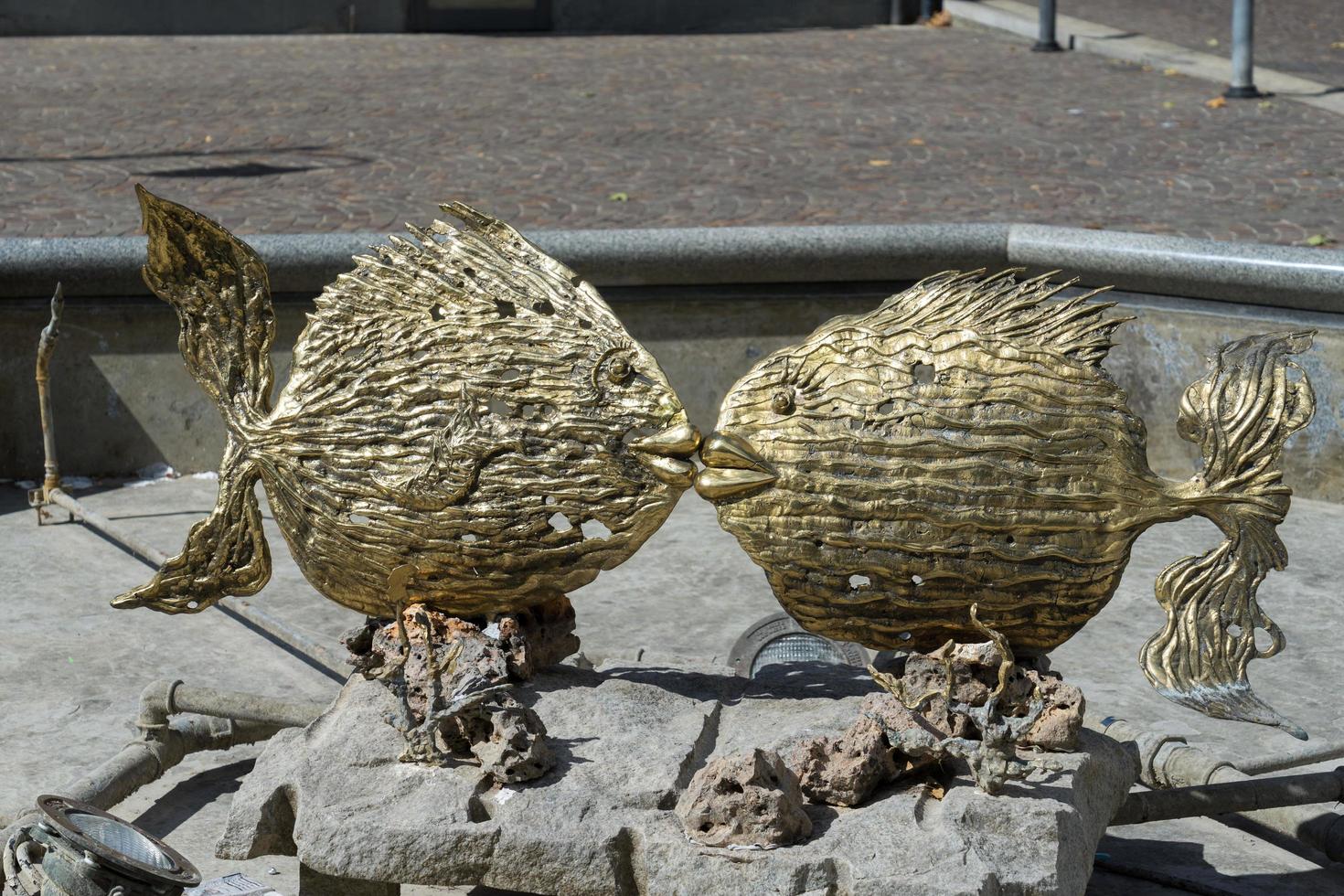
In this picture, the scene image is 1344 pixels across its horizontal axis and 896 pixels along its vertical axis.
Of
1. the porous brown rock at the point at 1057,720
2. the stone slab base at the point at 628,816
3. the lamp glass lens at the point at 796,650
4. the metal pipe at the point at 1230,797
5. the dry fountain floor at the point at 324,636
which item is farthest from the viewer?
the lamp glass lens at the point at 796,650

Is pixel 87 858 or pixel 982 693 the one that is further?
pixel 982 693

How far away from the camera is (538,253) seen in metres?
4.47

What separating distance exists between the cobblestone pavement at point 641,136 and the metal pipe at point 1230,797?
5207 millimetres

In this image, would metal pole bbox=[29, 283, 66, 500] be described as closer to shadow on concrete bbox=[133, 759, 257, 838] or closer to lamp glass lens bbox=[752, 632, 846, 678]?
shadow on concrete bbox=[133, 759, 257, 838]

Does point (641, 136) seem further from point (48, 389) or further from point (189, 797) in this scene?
point (189, 797)

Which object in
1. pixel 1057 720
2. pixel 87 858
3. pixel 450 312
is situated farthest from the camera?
pixel 450 312

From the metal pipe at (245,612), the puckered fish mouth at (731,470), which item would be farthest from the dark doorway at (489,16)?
the puckered fish mouth at (731,470)

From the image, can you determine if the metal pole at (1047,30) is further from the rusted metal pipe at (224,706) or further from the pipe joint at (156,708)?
the pipe joint at (156,708)

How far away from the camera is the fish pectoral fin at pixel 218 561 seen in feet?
14.9

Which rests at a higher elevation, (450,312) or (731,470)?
(450,312)

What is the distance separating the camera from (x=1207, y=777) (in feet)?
15.9

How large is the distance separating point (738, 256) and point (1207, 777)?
11.8ft

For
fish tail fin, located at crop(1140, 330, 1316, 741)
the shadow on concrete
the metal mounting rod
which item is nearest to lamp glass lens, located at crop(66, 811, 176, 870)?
the shadow on concrete

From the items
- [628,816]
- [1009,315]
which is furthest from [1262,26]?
[628,816]
